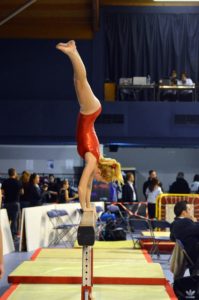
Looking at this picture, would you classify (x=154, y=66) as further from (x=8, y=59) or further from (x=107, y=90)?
(x=8, y=59)

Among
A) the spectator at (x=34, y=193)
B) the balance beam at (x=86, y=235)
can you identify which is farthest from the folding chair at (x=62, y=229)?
the balance beam at (x=86, y=235)

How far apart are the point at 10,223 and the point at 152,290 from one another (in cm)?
671

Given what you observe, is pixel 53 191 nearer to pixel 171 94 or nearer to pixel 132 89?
pixel 132 89

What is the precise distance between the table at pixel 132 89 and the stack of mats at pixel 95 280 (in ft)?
33.5

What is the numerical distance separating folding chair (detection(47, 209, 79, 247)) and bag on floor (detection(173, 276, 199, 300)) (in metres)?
5.96

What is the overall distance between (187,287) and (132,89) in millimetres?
12478

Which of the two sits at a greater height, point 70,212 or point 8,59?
point 8,59

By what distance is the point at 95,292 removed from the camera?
633cm

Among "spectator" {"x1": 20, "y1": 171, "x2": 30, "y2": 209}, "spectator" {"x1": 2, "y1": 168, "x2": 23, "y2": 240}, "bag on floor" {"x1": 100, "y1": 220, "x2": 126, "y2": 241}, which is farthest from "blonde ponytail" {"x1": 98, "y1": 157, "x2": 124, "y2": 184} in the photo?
"spectator" {"x1": 20, "y1": 171, "x2": 30, "y2": 209}

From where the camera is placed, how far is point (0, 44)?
20.0 meters

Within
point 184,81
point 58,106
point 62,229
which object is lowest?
point 62,229

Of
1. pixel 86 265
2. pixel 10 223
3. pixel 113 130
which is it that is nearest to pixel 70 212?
pixel 10 223

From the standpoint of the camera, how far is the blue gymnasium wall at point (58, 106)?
18.4 meters

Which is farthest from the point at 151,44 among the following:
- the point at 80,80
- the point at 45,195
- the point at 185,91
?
the point at 80,80
